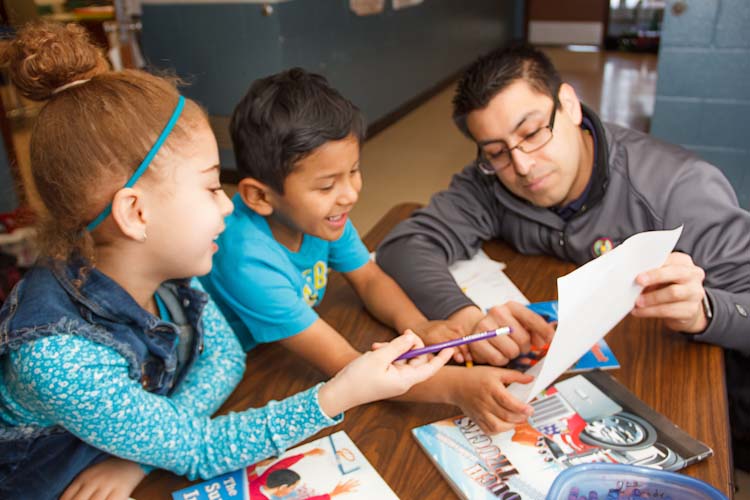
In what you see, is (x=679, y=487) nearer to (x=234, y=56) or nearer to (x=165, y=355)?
(x=165, y=355)

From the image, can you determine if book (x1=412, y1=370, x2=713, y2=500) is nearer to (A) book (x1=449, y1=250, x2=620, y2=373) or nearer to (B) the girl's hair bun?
(A) book (x1=449, y1=250, x2=620, y2=373)

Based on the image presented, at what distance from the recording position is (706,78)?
2.44 meters

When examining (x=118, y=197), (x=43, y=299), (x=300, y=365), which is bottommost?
(x=300, y=365)

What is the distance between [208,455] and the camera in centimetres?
78

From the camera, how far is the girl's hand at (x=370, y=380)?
2.59ft

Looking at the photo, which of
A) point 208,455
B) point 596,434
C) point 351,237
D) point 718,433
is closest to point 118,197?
point 208,455

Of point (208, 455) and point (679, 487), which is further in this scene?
point (208, 455)

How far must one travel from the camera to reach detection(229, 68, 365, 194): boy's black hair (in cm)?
104

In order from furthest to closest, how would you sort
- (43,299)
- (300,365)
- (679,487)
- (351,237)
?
(351,237) < (300,365) < (43,299) < (679,487)

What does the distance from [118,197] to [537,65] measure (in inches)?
36.5

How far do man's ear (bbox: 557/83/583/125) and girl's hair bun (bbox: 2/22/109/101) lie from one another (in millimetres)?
914

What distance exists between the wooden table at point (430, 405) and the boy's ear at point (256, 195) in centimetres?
23

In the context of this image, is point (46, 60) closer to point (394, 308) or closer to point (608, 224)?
point (394, 308)

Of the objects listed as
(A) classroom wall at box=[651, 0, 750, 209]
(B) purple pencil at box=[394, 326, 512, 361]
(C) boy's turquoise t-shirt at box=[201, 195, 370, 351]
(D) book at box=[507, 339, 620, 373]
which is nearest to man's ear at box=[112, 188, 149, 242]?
(C) boy's turquoise t-shirt at box=[201, 195, 370, 351]
